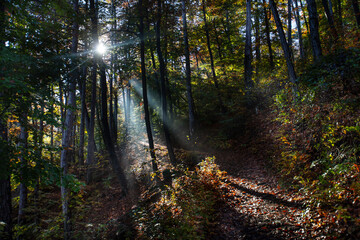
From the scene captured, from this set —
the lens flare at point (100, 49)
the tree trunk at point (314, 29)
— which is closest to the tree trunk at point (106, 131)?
the lens flare at point (100, 49)

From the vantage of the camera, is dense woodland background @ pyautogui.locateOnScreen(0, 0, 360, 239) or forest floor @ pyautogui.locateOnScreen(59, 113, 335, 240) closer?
dense woodland background @ pyautogui.locateOnScreen(0, 0, 360, 239)

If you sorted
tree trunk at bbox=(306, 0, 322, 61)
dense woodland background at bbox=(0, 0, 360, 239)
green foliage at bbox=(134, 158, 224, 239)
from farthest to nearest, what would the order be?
tree trunk at bbox=(306, 0, 322, 61) → green foliage at bbox=(134, 158, 224, 239) → dense woodland background at bbox=(0, 0, 360, 239)

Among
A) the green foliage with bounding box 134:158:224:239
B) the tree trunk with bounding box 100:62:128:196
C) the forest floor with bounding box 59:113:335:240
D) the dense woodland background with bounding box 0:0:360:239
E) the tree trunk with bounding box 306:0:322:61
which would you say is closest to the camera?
the dense woodland background with bounding box 0:0:360:239

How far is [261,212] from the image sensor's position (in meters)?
5.27

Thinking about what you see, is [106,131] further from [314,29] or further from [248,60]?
[314,29]

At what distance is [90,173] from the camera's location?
47.1ft

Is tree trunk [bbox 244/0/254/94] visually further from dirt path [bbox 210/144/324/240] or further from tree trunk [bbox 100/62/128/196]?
tree trunk [bbox 100/62/128/196]

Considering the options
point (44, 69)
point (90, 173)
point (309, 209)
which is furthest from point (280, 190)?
point (90, 173)

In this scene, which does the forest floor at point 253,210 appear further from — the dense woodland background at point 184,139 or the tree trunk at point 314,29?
the tree trunk at point 314,29

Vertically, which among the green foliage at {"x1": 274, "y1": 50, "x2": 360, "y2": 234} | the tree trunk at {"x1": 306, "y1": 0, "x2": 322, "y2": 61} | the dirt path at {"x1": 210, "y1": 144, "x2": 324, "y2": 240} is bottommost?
the dirt path at {"x1": 210, "y1": 144, "x2": 324, "y2": 240}

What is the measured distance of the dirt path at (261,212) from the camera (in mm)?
4277

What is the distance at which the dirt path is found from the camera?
14.0 feet

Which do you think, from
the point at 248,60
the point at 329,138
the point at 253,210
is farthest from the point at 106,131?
the point at 248,60

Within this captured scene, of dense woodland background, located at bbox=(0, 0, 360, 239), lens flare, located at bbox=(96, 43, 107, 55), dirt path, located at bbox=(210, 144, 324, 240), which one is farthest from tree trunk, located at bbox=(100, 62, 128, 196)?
dirt path, located at bbox=(210, 144, 324, 240)
